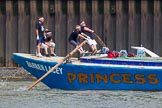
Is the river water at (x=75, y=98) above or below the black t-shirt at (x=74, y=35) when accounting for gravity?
below

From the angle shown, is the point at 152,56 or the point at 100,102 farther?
the point at 152,56

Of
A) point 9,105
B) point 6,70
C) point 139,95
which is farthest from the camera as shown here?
point 6,70

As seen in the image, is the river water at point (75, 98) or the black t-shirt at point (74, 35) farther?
the black t-shirt at point (74, 35)

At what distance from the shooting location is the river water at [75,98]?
21.9 m

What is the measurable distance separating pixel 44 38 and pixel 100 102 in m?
7.22

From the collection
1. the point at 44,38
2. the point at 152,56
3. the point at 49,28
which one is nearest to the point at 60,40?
the point at 49,28

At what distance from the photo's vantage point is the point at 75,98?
2348 cm

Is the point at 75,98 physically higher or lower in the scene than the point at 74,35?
lower

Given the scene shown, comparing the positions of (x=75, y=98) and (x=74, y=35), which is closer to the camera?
(x=75, y=98)

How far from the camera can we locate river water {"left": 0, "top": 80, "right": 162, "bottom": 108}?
21906mm

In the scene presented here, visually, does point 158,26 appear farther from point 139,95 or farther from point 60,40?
point 139,95

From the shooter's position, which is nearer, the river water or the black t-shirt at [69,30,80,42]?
the river water

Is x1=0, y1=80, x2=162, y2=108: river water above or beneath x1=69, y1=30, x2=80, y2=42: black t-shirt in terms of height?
beneath

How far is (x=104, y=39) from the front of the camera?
3186cm
